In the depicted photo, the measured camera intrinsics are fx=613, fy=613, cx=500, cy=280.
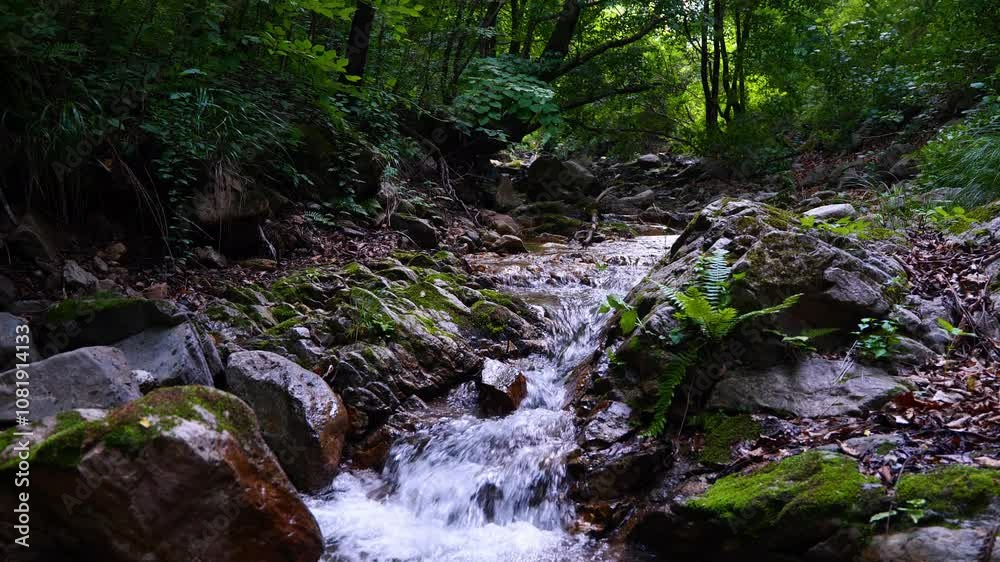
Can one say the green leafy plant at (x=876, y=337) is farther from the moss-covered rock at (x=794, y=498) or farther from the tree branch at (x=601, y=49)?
the tree branch at (x=601, y=49)

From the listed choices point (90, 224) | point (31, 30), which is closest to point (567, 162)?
point (90, 224)

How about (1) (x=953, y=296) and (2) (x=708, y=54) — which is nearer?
(1) (x=953, y=296)

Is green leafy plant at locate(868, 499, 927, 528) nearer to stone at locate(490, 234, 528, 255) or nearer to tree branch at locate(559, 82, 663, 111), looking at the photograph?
stone at locate(490, 234, 528, 255)

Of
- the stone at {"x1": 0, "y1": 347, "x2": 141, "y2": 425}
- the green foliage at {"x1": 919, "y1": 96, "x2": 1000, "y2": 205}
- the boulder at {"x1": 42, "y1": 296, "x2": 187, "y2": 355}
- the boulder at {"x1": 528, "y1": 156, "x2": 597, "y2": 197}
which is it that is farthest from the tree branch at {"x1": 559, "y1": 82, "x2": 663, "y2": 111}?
the stone at {"x1": 0, "y1": 347, "x2": 141, "y2": 425}

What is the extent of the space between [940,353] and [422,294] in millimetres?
4250

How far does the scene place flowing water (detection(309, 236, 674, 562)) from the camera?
340 centimetres

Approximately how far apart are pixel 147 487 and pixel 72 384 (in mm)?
1249

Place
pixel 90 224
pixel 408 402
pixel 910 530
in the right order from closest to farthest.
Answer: pixel 910 530 → pixel 408 402 → pixel 90 224

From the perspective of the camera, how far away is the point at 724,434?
3527 mm

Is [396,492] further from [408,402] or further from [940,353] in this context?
[940,353]

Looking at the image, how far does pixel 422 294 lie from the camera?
6.18 m

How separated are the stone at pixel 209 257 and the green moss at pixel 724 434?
493 cm

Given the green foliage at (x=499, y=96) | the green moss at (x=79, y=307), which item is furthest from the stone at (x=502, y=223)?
the green moss at (x=79, y=307)

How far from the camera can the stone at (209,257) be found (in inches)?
240
